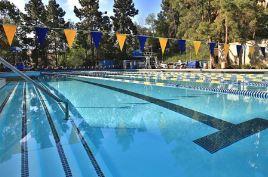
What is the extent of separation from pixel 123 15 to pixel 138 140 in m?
31.9

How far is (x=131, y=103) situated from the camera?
830 cm

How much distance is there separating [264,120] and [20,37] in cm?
3178

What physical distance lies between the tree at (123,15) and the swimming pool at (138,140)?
93.2 feet

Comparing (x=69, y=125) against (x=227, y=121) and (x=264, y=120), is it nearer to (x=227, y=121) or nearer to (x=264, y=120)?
(x=227, y=121)

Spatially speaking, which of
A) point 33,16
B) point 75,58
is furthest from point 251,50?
point 33,16

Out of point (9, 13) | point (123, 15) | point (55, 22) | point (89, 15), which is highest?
point (123, 15)

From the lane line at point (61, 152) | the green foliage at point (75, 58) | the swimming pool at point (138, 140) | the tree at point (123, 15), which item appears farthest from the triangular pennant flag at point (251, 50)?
the lane line at point (61, 152)

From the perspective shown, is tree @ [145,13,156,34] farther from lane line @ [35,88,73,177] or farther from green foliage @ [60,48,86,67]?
lane line @ [35,88,73,177]

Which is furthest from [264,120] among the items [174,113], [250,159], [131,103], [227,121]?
[131,103]

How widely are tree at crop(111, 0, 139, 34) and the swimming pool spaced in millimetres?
28402

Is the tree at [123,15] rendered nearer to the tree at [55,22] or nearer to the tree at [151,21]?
the tree at [55,22]

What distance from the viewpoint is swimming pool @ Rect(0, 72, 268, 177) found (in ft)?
11.5

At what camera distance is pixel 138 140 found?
465cm

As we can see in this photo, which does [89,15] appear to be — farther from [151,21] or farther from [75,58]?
[151,21]
